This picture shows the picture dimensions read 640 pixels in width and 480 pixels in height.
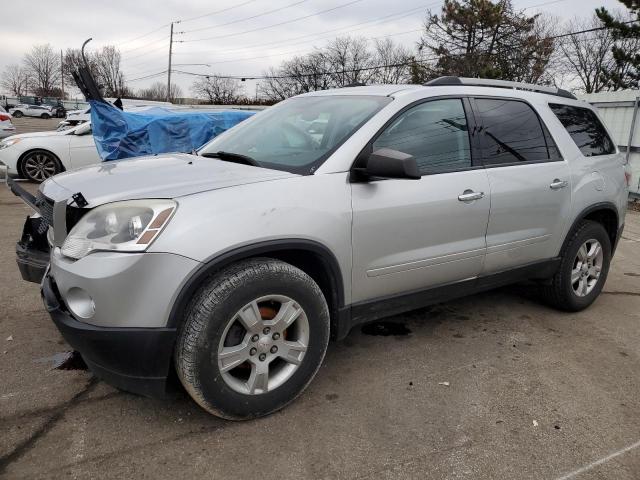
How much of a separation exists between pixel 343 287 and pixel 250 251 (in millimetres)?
642

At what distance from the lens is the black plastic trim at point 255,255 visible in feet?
7.33

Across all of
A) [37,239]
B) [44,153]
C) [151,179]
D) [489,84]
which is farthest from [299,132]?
[44,153]

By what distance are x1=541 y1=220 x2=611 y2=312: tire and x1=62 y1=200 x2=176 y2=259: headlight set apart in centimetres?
319

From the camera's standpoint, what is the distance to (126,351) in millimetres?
2223

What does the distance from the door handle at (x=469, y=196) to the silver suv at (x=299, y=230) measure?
24 millimetres

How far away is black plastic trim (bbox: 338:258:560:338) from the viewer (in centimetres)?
295

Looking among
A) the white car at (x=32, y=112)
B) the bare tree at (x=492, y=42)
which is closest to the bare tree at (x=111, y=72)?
the white car at (x=32, y=112)

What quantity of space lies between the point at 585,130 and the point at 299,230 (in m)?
2.98

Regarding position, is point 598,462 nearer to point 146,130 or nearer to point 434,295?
point 434,295

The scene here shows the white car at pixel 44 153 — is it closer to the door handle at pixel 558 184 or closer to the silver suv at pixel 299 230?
the silver suv at pixel 299 230

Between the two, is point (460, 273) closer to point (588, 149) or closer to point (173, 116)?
point (588, 149)

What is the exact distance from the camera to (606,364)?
3.41 m

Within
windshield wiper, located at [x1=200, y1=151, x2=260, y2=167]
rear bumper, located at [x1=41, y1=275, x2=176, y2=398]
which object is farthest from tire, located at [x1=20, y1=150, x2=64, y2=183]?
rear bumper, located at [x1=41, y1=275, x2=176, y2=398]

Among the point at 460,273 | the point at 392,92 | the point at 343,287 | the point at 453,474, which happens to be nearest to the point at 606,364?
the point at 460,273
